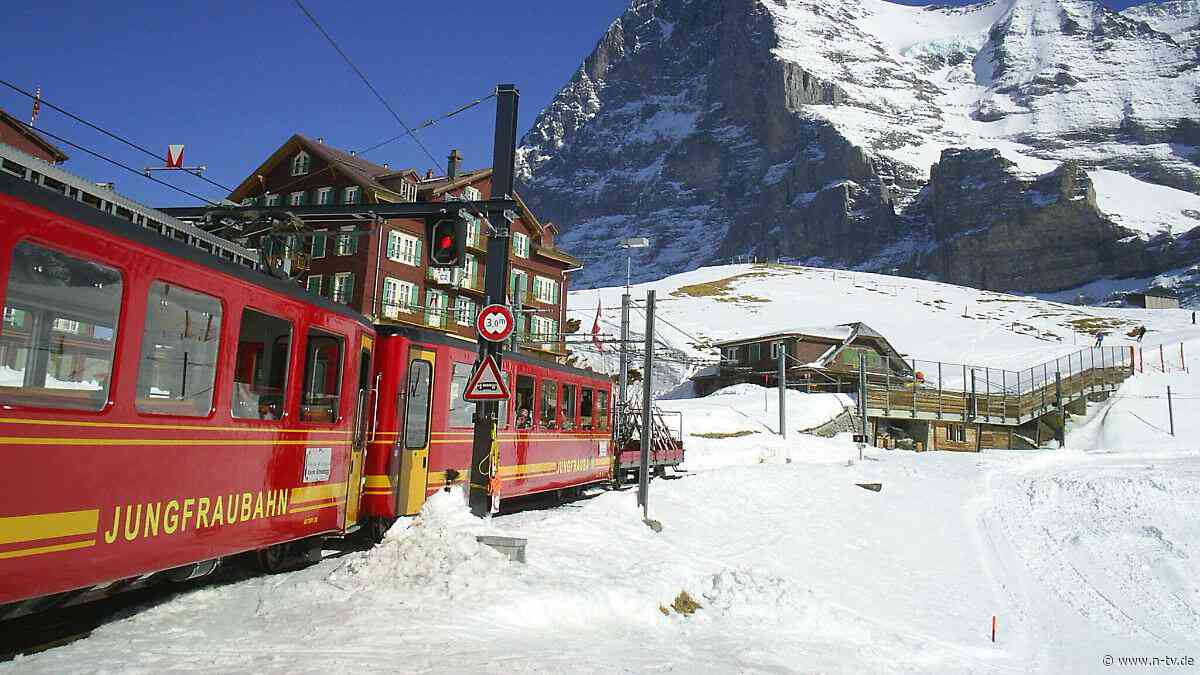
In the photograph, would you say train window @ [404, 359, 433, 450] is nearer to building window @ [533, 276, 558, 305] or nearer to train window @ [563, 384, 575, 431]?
train window @ [563, 384, 575, 431]

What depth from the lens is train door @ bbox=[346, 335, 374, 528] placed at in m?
9.70

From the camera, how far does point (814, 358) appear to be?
51875 millimetres

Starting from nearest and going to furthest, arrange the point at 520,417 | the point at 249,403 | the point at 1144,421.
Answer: the point at 249,403 < the point at 520,417 < the point at 1144,421

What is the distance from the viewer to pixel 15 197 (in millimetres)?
4898

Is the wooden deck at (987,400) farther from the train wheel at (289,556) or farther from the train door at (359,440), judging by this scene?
the train wheel at (289,556)

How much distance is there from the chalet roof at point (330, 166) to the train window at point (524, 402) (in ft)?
84.4

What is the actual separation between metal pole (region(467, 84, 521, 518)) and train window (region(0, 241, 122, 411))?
577 cm

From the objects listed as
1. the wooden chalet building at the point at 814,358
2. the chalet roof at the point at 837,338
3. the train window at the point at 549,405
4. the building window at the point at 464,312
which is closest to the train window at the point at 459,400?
the train window at the point at 549,405

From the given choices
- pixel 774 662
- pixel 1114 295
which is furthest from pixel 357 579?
pixel 1114 295

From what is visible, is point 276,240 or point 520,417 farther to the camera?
point 520,417

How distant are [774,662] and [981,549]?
13027 mm

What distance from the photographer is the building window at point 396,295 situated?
124 feet

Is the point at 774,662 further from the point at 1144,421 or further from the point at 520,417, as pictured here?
the point at 1144,421

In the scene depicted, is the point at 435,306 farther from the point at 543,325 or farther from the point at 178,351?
the point at 178,351
